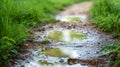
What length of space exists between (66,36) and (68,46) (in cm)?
113

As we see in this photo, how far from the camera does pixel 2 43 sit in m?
5.16

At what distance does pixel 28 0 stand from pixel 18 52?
381 centimetres

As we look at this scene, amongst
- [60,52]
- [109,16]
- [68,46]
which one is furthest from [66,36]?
[60,52]

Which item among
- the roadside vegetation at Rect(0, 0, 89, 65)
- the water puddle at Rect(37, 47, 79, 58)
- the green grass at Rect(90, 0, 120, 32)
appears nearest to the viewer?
the roadside vegetation at Rect(0, 0, 89, 65)

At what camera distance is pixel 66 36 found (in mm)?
7582

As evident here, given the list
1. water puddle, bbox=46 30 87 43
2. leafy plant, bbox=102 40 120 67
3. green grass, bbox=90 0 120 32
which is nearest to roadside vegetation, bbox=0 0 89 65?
water puddle, bbox=46 30 87 43

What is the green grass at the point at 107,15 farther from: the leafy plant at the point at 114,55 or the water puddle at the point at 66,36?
the leafy plant at the point at 114,55

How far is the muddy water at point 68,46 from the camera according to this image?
5.29m

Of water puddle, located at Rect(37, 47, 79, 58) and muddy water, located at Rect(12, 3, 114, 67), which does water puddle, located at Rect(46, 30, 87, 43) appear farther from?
water puddle, located at Rect(37, 47, 79, 58)

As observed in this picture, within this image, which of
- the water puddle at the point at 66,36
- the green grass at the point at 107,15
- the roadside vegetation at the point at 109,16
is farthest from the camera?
the green grass at the point at 107,15

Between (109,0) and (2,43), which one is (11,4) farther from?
(109,0)

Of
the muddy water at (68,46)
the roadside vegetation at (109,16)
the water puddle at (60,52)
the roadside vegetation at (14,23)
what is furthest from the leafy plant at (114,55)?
the roadside vegetation at (14,23)

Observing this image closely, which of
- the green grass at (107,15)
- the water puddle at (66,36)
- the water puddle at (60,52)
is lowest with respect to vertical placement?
the water puddle at (60,52)

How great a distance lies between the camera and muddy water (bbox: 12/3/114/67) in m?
5.29
